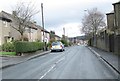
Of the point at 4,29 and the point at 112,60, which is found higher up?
the point at 4,29

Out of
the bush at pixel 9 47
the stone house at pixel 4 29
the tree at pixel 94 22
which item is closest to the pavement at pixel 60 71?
the bush at pixel 9 47

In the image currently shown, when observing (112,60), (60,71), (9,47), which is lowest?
(60,71)

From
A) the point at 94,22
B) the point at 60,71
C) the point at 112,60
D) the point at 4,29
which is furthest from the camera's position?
the point at 94,22

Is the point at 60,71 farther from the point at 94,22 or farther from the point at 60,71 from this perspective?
the point at 94,22

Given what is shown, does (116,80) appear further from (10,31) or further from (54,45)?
(10,31)

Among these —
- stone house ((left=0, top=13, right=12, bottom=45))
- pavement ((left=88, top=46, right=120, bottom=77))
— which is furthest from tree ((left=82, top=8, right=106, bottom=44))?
pavement ((left=88, top=46, right=120, bottom=77))

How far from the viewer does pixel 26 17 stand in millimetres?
55719

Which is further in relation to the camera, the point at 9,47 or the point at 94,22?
the point at 94,22

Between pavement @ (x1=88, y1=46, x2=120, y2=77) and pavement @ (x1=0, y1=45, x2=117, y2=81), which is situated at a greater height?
pavement @ (x1=88, y1=46, x2=120, y2=77)

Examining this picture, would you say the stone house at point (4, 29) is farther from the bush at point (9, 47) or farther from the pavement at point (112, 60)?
the pavement at point (112, 60)

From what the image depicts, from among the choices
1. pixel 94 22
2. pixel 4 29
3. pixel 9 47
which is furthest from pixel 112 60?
pixel 94 22

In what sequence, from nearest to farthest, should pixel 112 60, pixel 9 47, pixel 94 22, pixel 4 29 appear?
pixel 112 60 < pixel 9 47 < pixel 4 29 < pixel 94 22

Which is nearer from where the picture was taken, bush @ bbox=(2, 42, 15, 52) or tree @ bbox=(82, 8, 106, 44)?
bush @ bbox=(2, 42, 15, 52)

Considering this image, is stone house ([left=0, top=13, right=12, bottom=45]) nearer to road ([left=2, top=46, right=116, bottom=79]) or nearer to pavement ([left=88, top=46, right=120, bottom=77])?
pavement ([left=88, top=46, right=120, bottom=77])
